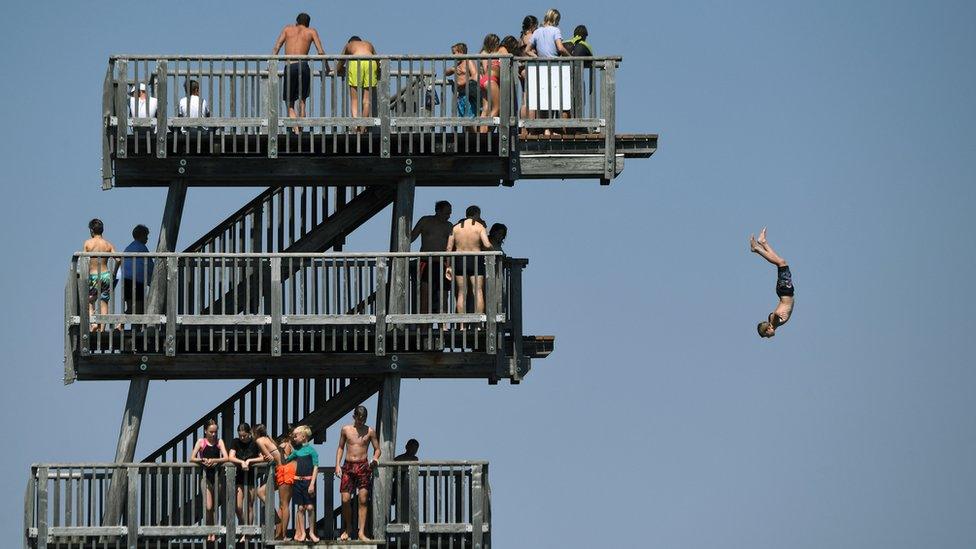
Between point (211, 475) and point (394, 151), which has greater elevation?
point (394, 151)

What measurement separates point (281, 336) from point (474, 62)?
512 cm

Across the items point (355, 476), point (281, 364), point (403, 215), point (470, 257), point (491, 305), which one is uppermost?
point (403, 215)

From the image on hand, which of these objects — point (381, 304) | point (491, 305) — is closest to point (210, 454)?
point (381, 304)

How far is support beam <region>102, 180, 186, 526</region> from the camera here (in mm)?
73875

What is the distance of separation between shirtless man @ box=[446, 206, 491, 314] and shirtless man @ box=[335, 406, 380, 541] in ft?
7.72

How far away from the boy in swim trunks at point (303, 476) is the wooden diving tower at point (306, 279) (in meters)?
0.31

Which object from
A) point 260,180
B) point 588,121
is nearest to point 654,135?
point 588,121

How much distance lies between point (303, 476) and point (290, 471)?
0.70 ft

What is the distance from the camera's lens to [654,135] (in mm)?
75438

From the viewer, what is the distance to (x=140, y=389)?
74.9 m

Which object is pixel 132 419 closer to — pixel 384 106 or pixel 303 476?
pixel 303 476

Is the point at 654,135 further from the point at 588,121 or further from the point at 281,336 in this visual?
the point at 281,336

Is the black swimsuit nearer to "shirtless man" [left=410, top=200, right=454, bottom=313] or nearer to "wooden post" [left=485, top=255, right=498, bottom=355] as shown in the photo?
"shirtless man" [left=410, top=200, right=454, bottom=313]

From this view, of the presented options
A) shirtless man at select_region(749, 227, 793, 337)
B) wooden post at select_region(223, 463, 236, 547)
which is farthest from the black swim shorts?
wooden post at select_region(223, 463, 236, 547)
